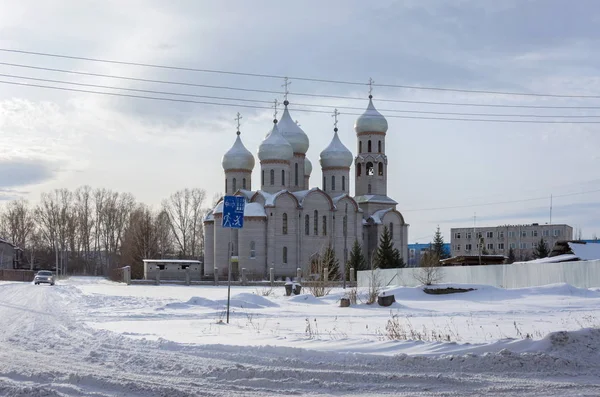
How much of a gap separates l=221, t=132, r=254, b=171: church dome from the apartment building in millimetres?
51120

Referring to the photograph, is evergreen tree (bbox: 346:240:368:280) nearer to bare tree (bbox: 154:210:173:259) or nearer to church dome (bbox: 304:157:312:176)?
church dome (bbox: 304:157:312:176)

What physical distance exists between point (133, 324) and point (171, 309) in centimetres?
687

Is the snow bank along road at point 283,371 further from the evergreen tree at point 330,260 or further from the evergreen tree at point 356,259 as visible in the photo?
the evergreen tree at point 356,259

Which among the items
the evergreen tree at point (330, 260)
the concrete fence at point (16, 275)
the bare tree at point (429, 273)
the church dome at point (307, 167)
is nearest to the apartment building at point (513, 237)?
the church dome at point (307, 167)

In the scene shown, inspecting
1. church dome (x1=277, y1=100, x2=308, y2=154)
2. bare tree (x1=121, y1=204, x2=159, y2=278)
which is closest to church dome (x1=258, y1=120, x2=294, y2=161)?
church dome (x1=277, y1=100, x2=308, y2=154)

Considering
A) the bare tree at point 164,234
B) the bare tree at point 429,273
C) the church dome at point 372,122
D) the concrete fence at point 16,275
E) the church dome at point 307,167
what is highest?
the church dome at point 372,122

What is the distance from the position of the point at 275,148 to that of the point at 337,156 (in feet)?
23.5

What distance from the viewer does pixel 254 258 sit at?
62.6 meters

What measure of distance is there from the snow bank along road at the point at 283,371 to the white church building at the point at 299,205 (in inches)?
1889

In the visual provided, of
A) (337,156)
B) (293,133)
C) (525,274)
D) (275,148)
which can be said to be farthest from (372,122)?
(525,274)

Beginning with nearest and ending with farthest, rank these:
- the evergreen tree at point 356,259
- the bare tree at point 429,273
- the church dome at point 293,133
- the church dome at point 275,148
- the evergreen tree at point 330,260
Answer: the evergreen tree at point 330,260 → the bare tree at point 429,273 → the evergreen tree at point 356,259 → the church dome at point 275,148 → the church dome at point 293,133

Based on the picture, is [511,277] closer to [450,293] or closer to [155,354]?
[450,293]

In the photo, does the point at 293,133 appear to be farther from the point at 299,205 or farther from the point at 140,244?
the point at 140,244

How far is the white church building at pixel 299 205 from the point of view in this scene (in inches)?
2484
